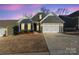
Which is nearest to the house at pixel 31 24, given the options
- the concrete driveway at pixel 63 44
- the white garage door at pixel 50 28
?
the white garage door at pixel 50 28

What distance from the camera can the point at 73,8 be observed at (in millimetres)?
6711

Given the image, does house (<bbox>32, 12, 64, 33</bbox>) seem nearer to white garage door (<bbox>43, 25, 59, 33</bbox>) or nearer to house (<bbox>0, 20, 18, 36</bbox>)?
white garage door (<bbox>43, 25, 59, 33</bbox>)

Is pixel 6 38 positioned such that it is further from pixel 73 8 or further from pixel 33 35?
pixel 73 8

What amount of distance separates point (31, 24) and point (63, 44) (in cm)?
62

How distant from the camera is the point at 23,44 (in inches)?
266

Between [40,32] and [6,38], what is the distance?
1.86 feet

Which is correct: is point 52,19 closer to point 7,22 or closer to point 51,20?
point 51,20

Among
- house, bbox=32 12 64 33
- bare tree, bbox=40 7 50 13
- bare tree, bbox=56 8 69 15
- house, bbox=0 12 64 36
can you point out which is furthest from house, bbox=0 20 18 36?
bare tree, bbox=56 8 69 15

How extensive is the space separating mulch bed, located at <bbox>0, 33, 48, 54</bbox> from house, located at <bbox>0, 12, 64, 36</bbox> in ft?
0.32

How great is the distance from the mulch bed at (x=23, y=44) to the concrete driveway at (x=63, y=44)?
0.10 meters

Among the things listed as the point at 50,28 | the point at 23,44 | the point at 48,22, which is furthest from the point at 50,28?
the point at 23,44

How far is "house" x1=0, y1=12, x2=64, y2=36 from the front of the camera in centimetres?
676

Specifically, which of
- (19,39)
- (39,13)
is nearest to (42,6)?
(39,13)
